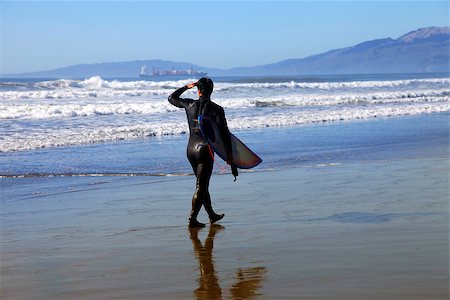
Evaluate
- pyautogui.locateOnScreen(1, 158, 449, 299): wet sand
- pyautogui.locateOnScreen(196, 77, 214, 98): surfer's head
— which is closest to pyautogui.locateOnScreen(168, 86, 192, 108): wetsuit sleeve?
pyautogui.locateOnScreen(196, 77, 214, 98): surfer's head

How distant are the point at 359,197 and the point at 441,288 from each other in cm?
372

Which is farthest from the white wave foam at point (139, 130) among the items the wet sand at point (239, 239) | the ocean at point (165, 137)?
the wet sand at point (239, 239)

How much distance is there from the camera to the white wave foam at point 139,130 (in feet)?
51.5

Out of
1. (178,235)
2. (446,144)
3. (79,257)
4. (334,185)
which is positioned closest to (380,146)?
(446,144)

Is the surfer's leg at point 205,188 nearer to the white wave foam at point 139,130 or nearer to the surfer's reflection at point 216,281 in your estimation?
the surfer's reflection at point 216,281

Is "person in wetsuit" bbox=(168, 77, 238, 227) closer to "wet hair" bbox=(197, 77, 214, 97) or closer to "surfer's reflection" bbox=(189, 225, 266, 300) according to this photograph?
"wet hair" bbox=(197, 77, 214, 97)

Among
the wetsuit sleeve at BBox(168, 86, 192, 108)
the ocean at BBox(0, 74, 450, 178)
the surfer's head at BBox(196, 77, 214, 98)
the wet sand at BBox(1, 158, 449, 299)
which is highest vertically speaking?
the surfer's head at BBox(196, 77, 214, 98)

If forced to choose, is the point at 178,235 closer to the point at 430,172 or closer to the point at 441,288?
the point at 441,288

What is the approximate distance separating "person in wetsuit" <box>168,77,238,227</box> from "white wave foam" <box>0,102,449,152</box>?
810 centimetres

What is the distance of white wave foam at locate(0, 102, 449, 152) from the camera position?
15.7 meters

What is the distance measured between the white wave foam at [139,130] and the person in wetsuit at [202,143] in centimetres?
810

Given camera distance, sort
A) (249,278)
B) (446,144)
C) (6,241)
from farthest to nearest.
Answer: (446,144) → (6,241) → (249,278)

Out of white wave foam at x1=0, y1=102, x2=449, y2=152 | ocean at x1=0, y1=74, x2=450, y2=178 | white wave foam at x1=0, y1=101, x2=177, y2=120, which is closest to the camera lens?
ocean at x1=0, y1=74, x2=450, y2=178

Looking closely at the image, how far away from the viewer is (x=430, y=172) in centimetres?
1005
